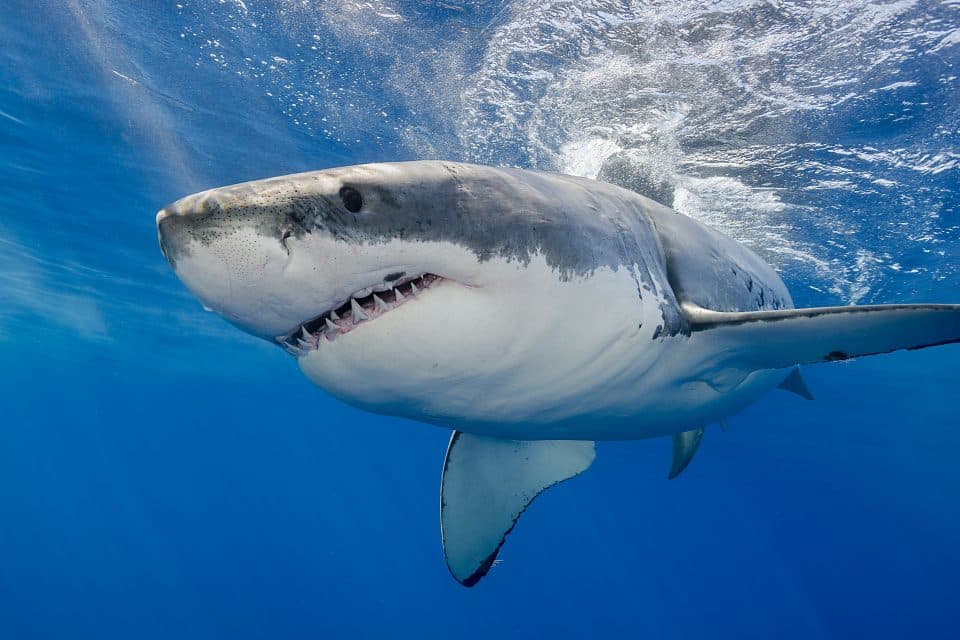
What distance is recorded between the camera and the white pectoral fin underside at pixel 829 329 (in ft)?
8.02

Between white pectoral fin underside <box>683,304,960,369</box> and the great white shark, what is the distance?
1cm


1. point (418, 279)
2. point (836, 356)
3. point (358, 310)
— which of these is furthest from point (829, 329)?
point (358, 310)

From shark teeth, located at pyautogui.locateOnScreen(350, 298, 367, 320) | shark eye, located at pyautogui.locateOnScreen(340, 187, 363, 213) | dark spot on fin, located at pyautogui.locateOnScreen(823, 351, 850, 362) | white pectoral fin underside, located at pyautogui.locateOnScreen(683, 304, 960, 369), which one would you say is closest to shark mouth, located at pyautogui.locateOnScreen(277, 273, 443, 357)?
shark teeth, located at pyautogui.locateOnScreen(350, 298, 367, 320)

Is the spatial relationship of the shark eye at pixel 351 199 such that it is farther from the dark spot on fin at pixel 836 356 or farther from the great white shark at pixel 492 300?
the dark spot on fin at pixel 836 356

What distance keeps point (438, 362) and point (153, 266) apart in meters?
20.4

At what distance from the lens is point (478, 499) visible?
4.11 metres

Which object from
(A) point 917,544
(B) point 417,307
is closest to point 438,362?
(B) point 417,307

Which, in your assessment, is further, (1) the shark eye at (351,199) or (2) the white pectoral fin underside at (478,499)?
(2) the white pectoral fin underside at (478,499)

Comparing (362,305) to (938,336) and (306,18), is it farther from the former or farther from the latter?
(306,18)

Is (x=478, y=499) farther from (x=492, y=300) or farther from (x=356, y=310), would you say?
(x=356, y=310)

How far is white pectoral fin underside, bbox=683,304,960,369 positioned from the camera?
8.02 ft

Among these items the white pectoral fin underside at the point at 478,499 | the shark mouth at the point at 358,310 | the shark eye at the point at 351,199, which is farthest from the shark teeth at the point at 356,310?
the white pectoral fin underside at the point at 478,499

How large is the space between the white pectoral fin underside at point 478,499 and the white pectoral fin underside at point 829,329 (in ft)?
5.92

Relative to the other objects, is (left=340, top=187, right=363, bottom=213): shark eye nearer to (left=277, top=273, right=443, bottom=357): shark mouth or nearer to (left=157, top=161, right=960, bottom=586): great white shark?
(left=157, top=161, right=960, bottom=586): great white shark
